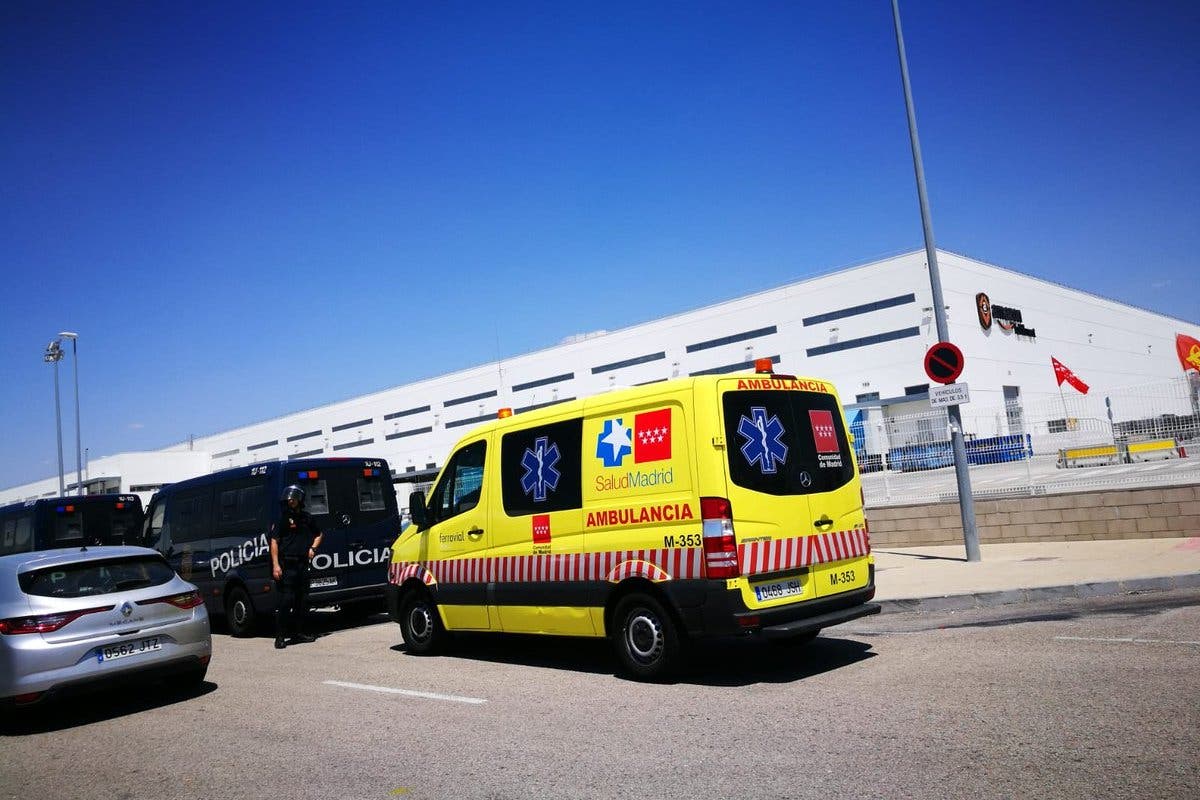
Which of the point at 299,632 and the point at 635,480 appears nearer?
the point at 635,480

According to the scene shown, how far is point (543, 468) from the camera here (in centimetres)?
747

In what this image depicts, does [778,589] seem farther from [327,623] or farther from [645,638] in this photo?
[327,623]

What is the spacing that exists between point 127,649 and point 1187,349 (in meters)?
88.5

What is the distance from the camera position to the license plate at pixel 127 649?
21.8 ft

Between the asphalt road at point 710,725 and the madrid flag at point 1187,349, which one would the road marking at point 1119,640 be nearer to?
the asphalt road at point 710,725

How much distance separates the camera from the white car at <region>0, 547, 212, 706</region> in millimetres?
6352

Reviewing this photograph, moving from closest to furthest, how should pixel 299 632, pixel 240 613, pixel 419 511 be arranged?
1. pixel 419 511
2. pixel 299 632
3. pixel 240 613

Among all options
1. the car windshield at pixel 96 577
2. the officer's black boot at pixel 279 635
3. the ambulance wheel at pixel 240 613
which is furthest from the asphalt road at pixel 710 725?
the ambulance wheel at pixel 240 613

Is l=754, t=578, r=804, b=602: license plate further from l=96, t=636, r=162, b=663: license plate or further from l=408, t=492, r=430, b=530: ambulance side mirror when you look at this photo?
l=96, t=636, r=162, b=663: license plate

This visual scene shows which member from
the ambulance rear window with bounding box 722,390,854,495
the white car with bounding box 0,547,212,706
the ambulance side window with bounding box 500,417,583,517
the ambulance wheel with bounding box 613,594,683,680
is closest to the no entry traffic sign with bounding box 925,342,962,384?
the ambulance rear window with bounding box 722,390,854,495

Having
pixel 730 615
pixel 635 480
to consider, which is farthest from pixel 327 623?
pixel 730 615

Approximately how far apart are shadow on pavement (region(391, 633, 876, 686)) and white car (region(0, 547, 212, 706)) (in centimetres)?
261

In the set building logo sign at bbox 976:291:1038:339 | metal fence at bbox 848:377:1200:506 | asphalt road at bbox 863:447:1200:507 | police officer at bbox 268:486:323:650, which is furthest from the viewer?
building logo sign at bbox 976:291:1038:339

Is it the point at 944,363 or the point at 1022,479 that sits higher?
the point at 944,363
